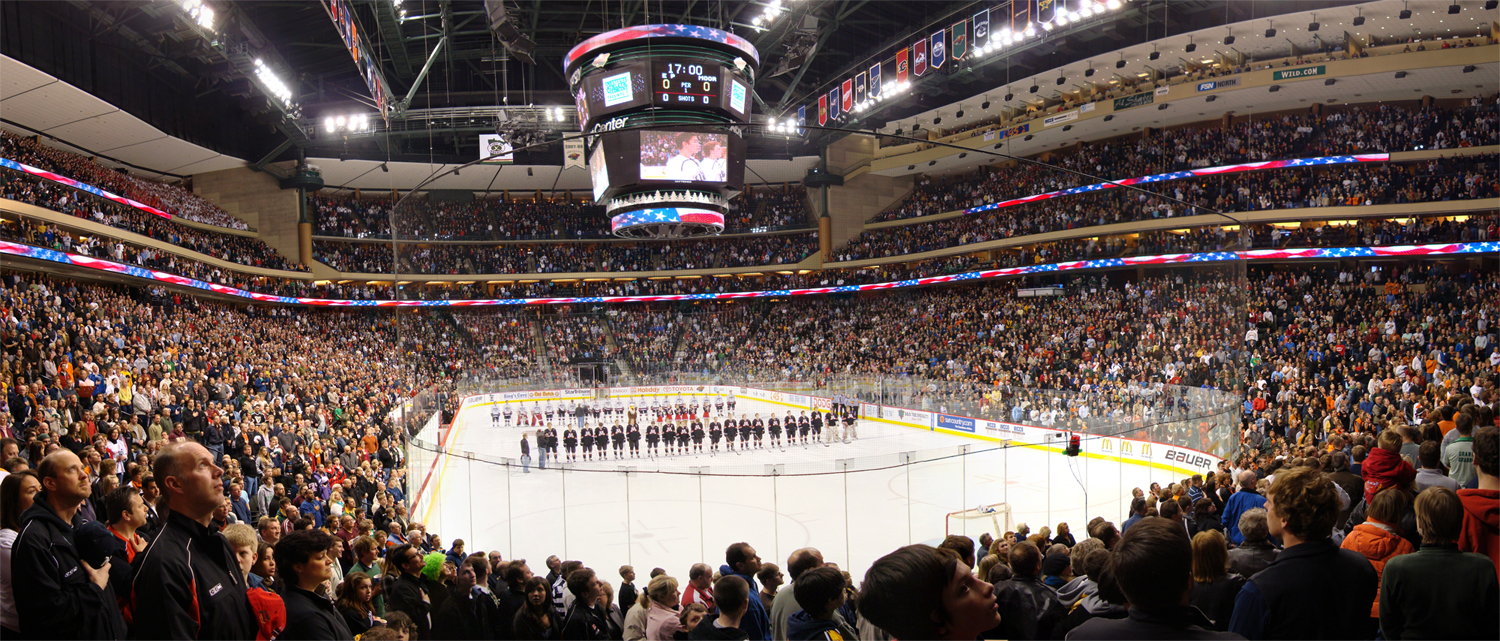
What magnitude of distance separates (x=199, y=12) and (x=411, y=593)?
18770 mm

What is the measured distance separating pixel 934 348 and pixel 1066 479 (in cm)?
1923

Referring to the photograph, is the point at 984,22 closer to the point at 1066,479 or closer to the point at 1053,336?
the point at 1053,336

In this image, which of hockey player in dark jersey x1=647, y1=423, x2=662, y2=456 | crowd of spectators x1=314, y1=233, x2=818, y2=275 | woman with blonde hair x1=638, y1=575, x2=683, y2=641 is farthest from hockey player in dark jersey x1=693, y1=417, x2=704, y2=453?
crowd of spectators x1=314, y1=233, x2=818, y2=275

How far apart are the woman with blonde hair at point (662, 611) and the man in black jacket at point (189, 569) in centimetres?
226

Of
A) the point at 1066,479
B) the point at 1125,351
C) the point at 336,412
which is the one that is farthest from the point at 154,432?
the point at 1125,351

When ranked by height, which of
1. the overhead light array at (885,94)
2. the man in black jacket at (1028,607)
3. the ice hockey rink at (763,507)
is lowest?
the ice hockey rink at (763,507)

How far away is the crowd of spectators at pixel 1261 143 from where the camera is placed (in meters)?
27.0

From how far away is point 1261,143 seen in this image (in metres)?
30.9

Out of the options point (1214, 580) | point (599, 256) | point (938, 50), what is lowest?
point (1214, 580)

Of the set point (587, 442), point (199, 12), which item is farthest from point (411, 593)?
point (199, 12)

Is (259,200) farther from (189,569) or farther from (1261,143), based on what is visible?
(189,569)

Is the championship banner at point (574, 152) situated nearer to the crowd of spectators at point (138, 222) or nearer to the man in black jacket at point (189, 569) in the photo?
the crowd of spectators at point (138, 222)

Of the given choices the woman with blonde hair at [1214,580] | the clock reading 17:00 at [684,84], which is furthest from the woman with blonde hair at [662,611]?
the clock reading 17:00 at [684,84]

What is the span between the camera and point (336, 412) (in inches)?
901
